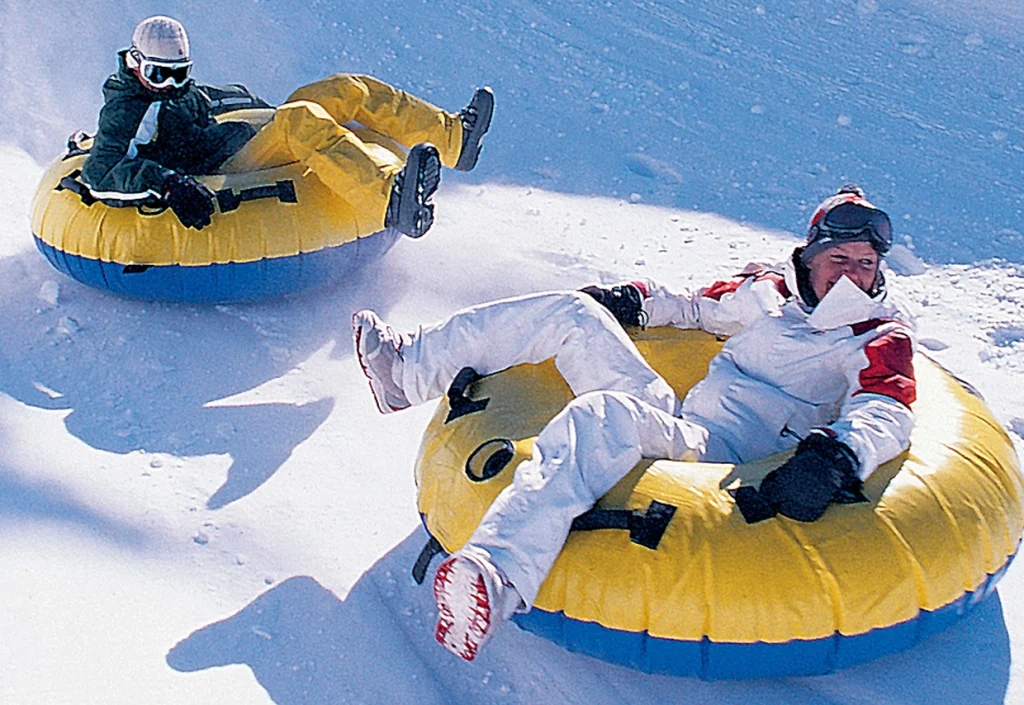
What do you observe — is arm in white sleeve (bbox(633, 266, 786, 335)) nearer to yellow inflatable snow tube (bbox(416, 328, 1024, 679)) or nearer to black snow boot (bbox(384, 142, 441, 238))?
yellow inflatable snow tube (bbox(416, 328, 1024, 679))

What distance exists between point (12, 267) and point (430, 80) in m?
3.08

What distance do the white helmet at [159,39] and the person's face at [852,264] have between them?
241 centimetres

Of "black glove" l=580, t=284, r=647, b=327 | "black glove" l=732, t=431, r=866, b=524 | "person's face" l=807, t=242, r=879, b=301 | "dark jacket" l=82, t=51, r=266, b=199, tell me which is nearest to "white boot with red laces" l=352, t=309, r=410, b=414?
"black glove" l=580, t=284, r=647, b=327

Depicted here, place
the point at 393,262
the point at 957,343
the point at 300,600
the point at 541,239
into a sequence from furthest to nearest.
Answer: the point at 541,239 < the point at 393,262 < the point at 957,343 < the point at 300,600

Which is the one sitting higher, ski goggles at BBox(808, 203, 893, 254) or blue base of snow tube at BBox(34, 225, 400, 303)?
ski goggles at BBox(808, 203, 893, 254)

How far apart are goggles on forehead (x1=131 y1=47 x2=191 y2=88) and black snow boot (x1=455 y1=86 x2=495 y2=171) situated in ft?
3.61

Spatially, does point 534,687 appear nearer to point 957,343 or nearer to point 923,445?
point 923,445

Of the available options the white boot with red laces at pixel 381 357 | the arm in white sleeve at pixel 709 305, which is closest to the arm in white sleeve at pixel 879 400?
the arm in white sleeve at pixel 709 305

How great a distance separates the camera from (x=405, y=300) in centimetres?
449

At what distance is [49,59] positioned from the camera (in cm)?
681

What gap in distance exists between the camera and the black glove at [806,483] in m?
2.40

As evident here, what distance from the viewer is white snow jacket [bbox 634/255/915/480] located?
2.65 m

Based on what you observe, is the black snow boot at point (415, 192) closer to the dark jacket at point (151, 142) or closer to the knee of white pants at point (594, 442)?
the dark jacket at point (151, 142)

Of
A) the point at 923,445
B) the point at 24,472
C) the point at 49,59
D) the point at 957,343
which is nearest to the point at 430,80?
the point at 49,59
